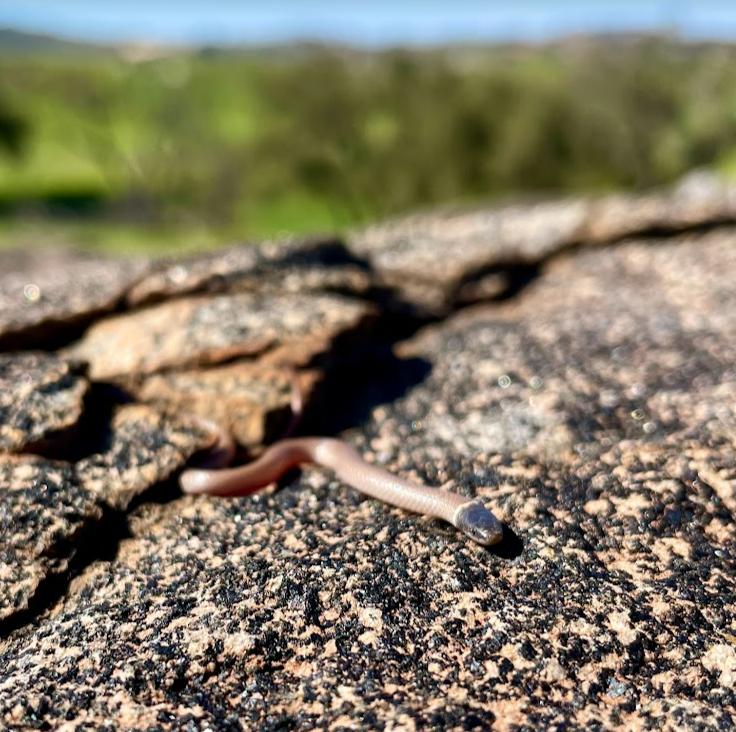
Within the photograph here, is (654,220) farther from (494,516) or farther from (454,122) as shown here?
(454,122)

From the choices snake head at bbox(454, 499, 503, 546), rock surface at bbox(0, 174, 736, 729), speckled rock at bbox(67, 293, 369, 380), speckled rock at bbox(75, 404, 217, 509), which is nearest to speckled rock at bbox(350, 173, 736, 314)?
rock surface at bbox(0, 174, 736, 729)

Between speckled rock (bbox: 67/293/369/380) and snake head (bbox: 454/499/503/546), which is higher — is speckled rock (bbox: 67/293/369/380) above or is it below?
above

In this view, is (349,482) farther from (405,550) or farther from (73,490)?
(73,490)

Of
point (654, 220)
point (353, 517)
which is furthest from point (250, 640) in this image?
point (654, 220)

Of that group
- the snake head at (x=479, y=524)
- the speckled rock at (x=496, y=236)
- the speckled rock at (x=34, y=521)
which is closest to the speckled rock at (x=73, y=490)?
the speckled rock at (x=34, y=521)

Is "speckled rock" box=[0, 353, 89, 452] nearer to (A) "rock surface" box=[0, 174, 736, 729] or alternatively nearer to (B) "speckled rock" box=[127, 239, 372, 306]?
(A) "rock surface" box=[0, 174, 736, 729]

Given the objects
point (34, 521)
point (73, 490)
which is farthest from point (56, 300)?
point (34, 521)

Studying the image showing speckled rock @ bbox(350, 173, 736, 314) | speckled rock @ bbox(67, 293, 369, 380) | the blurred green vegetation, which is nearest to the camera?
speckled rock @ bbox(67, 293, 369, 380)

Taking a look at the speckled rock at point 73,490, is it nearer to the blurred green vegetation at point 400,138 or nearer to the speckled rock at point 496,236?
the speckled rock at point 496,236
